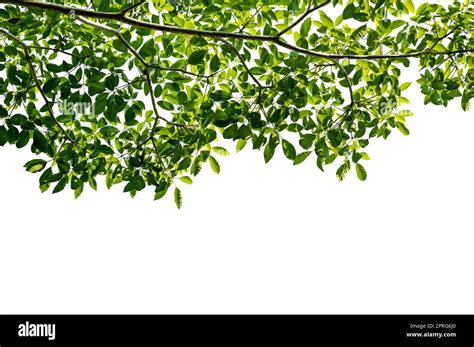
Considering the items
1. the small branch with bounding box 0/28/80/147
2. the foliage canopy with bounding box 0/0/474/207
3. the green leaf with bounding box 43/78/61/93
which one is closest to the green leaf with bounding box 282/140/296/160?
the foliage canopy with bounding box 0/0/474/207

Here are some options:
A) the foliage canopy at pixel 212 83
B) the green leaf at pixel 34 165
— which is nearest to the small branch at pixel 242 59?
the foliage canopy at pixel 212 83

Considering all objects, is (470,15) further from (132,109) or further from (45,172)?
(45,172)

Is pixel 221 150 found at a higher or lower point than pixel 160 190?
higher

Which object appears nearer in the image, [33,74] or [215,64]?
[215,64]

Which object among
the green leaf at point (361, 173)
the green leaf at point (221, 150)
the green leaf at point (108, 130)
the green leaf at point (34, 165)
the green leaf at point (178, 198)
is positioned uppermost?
the green leaf at point (108, 130)

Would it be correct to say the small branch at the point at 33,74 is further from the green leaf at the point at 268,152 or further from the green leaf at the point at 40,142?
the green leaf at the point at 268,152

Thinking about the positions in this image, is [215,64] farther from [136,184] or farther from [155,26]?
[136,184]

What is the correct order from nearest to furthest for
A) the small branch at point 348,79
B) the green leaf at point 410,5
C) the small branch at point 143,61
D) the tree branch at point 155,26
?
the tree branch at point 155,26
the small branch at point 143,61
the small branch at point 348,79
the green leaf at point 410,5

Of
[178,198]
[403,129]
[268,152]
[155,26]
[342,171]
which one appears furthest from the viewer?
[403,129]

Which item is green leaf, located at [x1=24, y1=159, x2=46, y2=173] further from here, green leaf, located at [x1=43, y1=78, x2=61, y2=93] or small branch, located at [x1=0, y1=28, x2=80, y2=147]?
green leaf, located at [x1=43, y1=78, x2=61, y2=93]

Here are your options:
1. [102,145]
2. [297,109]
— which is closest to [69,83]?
[102,145]

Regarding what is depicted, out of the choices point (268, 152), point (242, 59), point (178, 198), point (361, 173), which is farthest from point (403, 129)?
point (178, 198)

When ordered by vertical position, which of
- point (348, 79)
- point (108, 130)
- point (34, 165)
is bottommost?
point (34, 165)
